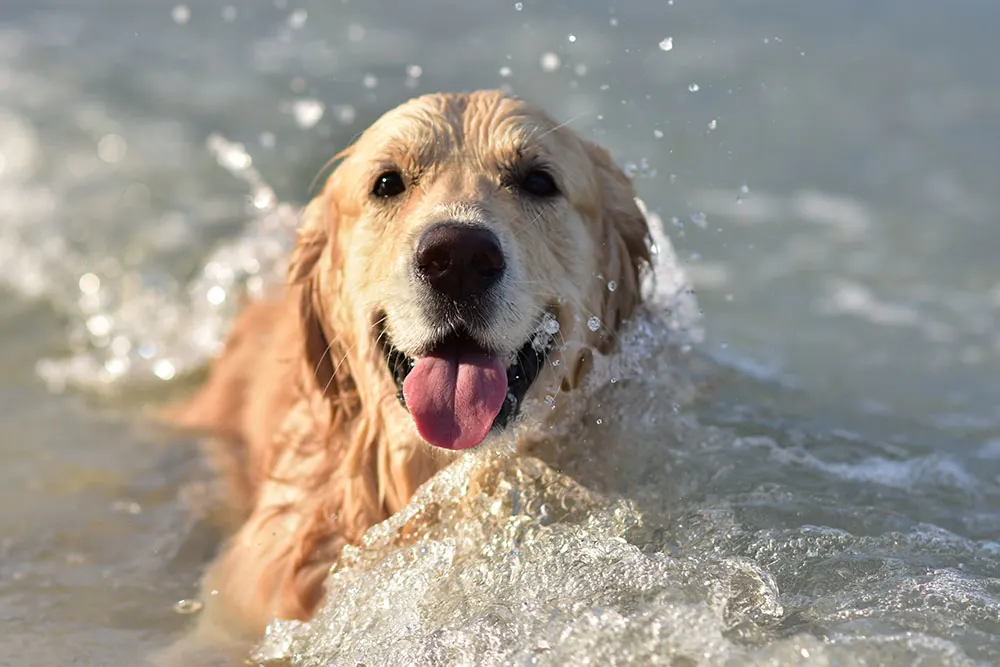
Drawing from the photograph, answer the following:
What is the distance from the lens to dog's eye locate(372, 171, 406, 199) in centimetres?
347

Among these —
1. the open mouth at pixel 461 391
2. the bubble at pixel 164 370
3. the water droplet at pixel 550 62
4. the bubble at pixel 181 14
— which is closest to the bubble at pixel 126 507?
the bubble at pixel 164 370

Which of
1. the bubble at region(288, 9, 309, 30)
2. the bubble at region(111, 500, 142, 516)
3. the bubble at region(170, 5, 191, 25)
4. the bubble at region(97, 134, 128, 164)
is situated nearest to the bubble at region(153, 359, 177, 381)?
the bubble at region(111, 500, 142, 516)

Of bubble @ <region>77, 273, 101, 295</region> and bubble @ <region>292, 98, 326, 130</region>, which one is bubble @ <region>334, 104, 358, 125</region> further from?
bubble @ <region>77, 273, 101, 295</region>

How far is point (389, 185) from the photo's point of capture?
3.48 m

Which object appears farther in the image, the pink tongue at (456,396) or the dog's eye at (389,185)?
the dog's eye at (389,185)

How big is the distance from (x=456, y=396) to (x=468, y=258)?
41 cm

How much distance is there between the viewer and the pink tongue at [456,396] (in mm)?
3072

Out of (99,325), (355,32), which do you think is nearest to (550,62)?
(355,32)

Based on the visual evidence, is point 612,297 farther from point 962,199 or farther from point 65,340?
point 962,199

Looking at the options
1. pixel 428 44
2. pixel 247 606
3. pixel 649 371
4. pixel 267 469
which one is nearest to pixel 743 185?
pixel 428 44

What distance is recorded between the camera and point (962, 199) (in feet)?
25.9

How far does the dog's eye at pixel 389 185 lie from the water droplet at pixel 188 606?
5.33 feet

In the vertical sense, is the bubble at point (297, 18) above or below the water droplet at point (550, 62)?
above

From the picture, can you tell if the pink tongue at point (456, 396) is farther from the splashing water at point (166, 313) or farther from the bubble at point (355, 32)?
the bubble at point (355, 32)
